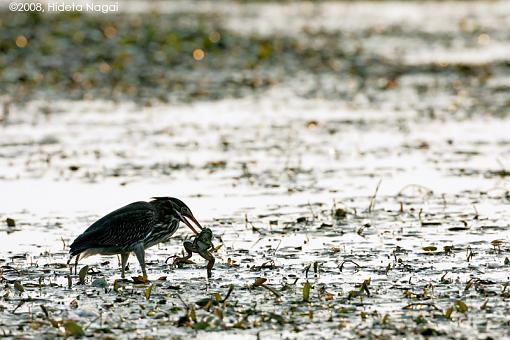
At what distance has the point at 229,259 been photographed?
10.0m

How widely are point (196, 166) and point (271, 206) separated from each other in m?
2.61

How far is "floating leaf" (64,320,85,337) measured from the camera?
7.79 meters

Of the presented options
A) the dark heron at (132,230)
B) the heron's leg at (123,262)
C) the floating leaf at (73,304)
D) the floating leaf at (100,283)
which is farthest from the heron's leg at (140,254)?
the floating leaf at (73,304)

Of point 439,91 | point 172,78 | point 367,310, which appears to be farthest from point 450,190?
point 172,78

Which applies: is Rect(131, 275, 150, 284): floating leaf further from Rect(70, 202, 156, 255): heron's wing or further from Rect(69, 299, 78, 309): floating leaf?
Rect(69, 299, 78, 309): floating leaf

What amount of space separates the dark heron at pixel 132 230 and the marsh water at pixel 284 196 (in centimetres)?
21

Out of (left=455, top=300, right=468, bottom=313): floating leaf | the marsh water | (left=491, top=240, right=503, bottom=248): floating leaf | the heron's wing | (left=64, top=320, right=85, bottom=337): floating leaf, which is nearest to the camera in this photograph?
(left=64, top=320, right=85, bottom=337): floating leaf

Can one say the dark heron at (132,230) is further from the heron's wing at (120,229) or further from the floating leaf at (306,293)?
the floating leaf at (306,293)

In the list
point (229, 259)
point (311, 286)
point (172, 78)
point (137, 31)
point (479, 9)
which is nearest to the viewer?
point (311, 286)

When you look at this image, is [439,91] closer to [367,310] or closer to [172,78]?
[172,78]

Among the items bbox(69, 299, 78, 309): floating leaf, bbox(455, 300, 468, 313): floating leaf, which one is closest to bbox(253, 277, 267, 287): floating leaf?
bbox(69, 299, 78, 309): floating leaf

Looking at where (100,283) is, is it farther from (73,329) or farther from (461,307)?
(461,307)

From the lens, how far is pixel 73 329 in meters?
7.78

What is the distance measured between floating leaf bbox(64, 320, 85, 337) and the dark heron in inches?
59.4
